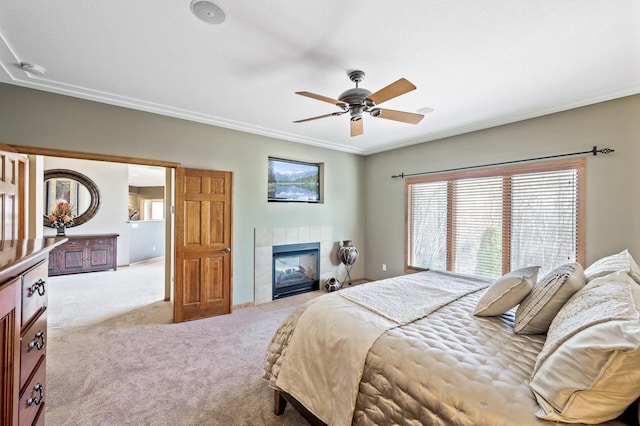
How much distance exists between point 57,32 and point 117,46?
13.7 inches

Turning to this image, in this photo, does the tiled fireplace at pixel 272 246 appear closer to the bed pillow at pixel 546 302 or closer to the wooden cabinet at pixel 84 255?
the bed pillow at pixel 546 302

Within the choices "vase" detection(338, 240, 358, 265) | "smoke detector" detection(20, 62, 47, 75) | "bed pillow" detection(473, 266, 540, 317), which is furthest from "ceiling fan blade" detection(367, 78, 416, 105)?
"vase" detection(338, 240, 358, 265)

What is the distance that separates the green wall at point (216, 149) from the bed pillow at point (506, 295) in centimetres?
321

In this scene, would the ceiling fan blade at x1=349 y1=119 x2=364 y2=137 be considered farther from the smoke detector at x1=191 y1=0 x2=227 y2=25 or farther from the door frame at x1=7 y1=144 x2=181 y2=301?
the door frame at x1=7 y1=144 x2=181 y2=301

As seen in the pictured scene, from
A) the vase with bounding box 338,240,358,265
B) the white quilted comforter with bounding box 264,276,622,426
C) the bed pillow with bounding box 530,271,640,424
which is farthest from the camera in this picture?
the vase with bounding box 338,240,358,265

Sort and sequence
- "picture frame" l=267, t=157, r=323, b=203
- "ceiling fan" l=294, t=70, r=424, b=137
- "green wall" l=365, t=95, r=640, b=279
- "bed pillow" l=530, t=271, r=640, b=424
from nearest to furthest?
"bed pillow" l=530, t=271, r=640, b=424 → "ceiling fan" l=294, t=70, r=424, b=137 → "green wall" l=365, t=95, r=640, b=279 → "picture frame" l=267, t=157, r=323, b=203

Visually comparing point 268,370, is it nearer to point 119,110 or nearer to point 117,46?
point 117,46

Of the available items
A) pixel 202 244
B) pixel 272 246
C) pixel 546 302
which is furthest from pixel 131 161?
pixel 546 302

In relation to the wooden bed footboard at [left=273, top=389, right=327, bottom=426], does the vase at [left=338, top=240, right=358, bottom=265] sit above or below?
above

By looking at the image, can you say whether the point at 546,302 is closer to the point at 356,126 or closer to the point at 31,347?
the point at 356,126

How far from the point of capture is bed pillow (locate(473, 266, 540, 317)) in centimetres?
172

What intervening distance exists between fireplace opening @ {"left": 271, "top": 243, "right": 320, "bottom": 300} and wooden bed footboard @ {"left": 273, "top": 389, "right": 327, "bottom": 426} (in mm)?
2545

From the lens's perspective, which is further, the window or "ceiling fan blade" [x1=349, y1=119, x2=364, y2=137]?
the window

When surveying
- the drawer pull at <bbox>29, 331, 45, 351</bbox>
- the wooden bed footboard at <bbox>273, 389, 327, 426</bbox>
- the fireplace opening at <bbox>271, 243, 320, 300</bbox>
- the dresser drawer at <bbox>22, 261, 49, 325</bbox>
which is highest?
the dresser drawer at <bbox>22, 261, 49, 325</bbox>
